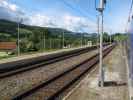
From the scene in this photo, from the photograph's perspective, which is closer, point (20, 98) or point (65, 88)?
point (20, 98)

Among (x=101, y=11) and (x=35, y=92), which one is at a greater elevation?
(x=101, y=11)

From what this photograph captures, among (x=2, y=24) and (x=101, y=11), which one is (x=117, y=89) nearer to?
(x=101, y=11)

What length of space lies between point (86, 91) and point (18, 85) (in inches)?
153

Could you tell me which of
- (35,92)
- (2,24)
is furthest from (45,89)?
(2,24)

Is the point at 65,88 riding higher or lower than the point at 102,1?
lower

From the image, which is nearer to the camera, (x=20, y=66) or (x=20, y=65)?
(x=20, y=66)

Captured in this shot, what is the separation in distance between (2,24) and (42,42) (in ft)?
372

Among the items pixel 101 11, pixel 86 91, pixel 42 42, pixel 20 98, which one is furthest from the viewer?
pixel 42 42

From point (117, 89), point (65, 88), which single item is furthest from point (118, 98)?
point (65, 88)

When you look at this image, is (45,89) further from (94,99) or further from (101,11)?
(101,11)

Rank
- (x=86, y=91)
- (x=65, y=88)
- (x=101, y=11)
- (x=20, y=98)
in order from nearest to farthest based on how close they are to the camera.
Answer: (x=20, y=98), (x=86, y=91), (x=101, y=11), (x=65, y=88)

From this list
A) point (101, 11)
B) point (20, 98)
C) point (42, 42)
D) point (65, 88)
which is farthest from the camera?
point (42, 42)

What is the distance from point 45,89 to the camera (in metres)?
12.1

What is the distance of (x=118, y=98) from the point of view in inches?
376
